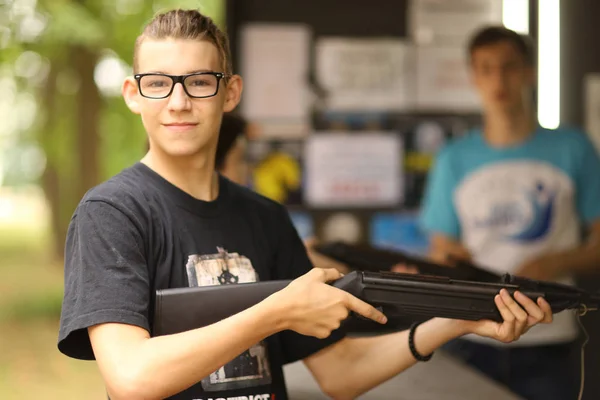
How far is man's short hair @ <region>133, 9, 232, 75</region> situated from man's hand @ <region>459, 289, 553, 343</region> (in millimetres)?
703

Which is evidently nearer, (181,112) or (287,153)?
(181,112)

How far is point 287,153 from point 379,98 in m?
0.51

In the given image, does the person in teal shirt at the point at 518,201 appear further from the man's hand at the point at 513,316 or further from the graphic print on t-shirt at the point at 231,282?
the graphic print on t-shirt at the point at 231,282

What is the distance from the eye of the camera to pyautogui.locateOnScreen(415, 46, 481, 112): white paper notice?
148 inches

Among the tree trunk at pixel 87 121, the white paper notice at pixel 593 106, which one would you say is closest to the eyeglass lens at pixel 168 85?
the white paper notice at pixel 593 106

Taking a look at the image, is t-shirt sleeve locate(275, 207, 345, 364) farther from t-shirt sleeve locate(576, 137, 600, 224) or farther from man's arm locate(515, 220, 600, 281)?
t-shirt sleeve locate(576, 137, 600, 224)

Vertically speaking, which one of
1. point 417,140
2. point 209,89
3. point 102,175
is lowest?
point 102,175

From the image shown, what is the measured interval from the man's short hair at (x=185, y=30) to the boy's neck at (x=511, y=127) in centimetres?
160

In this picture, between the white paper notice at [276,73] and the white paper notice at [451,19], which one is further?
the white paper notice at [451,19]

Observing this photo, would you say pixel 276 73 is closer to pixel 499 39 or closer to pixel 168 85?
pixel 499 39

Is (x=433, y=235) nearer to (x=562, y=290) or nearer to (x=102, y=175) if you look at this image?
(x=562, y=290)

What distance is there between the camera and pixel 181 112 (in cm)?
144

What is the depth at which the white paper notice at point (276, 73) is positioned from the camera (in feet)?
11.8

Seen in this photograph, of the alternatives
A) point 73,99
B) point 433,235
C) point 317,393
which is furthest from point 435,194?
point 73,99
